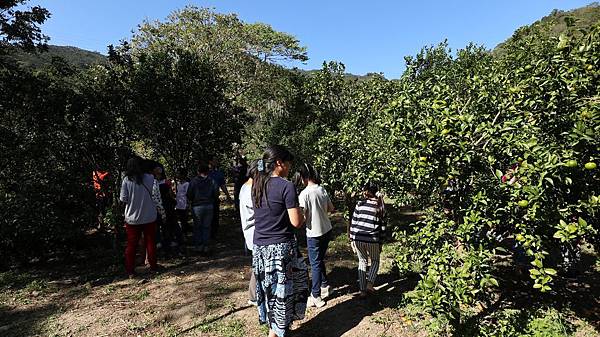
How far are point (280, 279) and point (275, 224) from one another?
538 millimetres

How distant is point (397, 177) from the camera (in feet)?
14.5

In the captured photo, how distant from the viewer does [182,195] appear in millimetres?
7488

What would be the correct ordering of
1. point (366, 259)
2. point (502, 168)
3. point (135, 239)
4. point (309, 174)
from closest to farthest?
point (502, 168), point (309, 174), point (366, 259), point (135, 239)

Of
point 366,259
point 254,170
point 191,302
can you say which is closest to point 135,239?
point 191,302

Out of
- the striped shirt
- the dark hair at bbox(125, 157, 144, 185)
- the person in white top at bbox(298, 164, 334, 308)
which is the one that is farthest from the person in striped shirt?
the dark hair at bbox(125, 157, 144, 185)

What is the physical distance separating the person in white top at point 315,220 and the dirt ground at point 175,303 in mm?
412

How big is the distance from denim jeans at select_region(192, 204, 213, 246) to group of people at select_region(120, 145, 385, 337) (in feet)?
0.06

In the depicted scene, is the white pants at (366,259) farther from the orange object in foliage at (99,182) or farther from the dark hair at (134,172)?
the orange object in foliage at (99,182)

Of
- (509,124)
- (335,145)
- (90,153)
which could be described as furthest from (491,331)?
(90,153)

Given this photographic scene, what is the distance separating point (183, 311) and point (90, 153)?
3974 millimetres

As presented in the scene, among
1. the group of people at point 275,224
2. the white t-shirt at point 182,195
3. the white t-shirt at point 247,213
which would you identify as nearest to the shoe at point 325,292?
the group of people at point 275,224

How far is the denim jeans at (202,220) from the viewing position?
22.1ft

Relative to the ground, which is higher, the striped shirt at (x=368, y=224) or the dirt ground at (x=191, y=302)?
the striped shirt at (x=368, y=224)

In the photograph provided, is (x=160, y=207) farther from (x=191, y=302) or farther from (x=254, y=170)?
(x=254, y=170)
